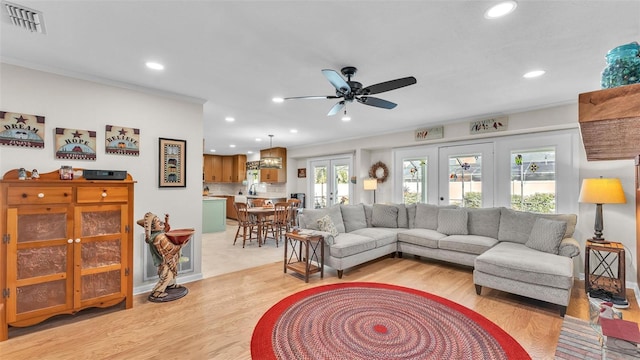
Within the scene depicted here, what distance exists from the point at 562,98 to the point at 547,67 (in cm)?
135

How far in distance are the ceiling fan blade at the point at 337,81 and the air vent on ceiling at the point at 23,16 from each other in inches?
80.7

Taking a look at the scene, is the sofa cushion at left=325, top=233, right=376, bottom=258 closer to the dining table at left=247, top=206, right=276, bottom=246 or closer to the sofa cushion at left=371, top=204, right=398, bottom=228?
the sofa cushion at left=371, top=204, right=398, bottom=228

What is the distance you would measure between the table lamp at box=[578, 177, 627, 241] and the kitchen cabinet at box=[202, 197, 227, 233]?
7124mm

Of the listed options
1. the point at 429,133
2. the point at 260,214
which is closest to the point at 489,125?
the point at 429,133

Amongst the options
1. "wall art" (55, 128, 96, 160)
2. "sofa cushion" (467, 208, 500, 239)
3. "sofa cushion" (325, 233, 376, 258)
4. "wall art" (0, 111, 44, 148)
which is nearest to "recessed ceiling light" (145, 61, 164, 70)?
"wall art" (55, 128, 96, 160)

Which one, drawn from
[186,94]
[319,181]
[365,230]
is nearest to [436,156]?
[365,230]

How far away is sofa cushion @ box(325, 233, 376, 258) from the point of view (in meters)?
3.96

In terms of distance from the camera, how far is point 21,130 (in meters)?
2.68

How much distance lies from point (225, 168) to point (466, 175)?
8102mm

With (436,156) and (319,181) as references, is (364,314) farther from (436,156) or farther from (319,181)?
(319,181)

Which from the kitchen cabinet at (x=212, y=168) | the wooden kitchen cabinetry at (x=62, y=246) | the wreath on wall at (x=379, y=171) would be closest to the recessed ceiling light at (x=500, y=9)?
the wooden kitchen cabinetry at (x=62, y=246)

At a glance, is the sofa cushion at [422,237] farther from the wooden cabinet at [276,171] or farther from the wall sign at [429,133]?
the wooden cabinet at [276,171]

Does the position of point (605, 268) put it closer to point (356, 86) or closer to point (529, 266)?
point (529, 266)

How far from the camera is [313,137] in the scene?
268 inches
